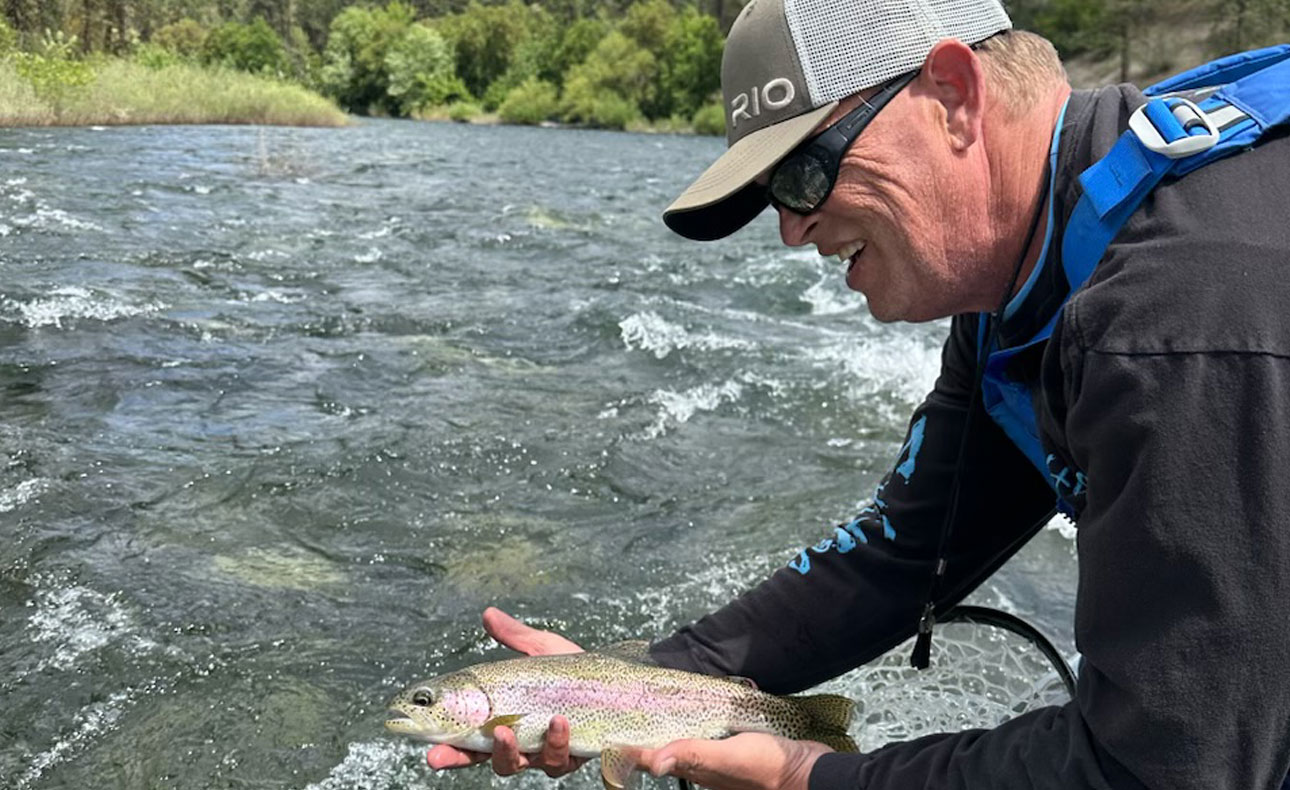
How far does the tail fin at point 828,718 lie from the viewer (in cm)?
235

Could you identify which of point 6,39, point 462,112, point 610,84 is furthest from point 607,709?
point 610,84

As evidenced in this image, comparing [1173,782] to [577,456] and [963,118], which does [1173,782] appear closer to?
[963,118]

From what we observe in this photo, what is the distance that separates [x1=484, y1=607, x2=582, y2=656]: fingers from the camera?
2.66 metres

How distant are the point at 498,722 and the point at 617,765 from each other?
0.91ft

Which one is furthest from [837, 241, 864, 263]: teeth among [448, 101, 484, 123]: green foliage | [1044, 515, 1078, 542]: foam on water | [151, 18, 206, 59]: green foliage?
[448, 101, 484, 123]: green foliage

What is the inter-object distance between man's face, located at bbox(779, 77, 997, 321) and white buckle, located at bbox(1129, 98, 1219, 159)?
12.3 inches

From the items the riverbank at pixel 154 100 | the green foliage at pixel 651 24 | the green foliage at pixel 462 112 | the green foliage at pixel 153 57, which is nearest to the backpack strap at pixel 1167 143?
the riverbank at pixel 154 100

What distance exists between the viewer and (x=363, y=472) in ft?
19.9

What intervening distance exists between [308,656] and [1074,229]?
3577 millimetres

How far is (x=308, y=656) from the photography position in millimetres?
4258

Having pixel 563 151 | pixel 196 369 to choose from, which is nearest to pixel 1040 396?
pixel 196 369

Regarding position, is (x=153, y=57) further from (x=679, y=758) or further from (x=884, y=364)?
(x=679, y=758)

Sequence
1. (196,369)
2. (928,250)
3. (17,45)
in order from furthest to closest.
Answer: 1. (17,45)
2. (196,369)
3. (928,250)

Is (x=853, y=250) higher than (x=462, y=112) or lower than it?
higher
